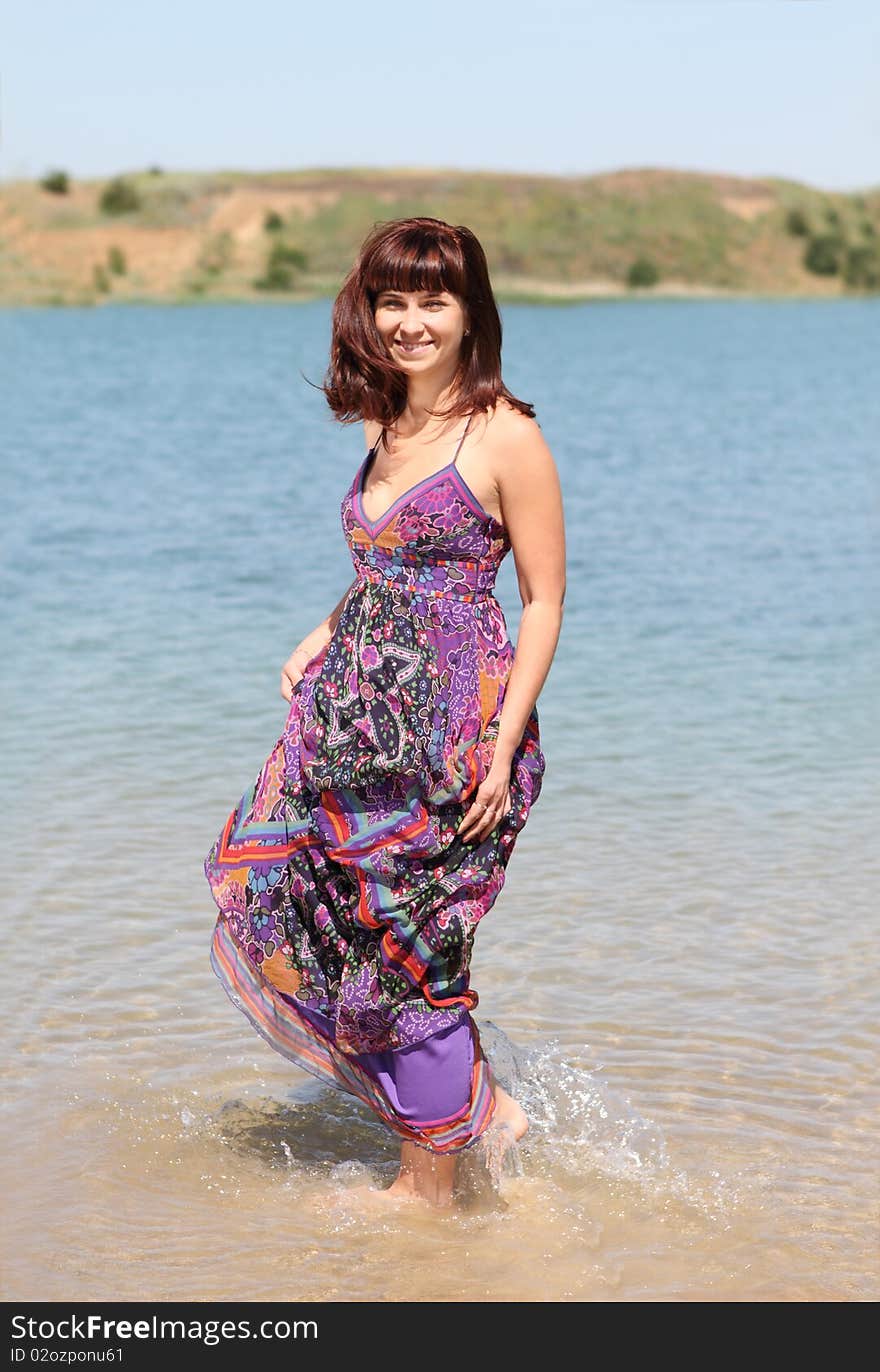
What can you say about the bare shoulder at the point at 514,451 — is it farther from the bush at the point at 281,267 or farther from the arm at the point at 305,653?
the bush at the point at 281,267

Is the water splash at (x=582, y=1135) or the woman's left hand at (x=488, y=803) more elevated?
the woman's left hand at (x=488, y=803)

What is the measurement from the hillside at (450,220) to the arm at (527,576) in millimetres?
69489

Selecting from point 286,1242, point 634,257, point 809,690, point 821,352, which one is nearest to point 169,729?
point 809,690

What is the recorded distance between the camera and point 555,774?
22.8 feet

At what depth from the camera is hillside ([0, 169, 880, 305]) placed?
254ft

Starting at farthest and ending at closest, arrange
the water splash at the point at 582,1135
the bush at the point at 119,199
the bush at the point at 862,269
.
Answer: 1. the bush at the point at 862,269
2. the bush at the point at 119,199
3. the water splash at the point at 582,1135

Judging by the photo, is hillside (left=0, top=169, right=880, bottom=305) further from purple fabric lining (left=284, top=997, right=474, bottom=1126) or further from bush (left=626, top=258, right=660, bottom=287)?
purple fabric lining (left=284, top=997, right=474, bottom=1126)

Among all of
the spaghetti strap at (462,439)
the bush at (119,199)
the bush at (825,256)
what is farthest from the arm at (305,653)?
the bush at (825,256)

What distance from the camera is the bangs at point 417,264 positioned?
11.0 feet

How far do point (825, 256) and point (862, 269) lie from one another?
2.22 metres

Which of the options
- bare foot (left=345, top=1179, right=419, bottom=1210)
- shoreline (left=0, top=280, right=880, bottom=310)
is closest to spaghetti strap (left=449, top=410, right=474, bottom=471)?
bare foot (left=345, top=1179, right=419, bottom=1210)

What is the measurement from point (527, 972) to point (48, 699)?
3.81 metres

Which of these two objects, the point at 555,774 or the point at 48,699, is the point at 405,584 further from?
the point at 48,699

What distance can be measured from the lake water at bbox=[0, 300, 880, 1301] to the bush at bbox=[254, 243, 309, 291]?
62917mm
